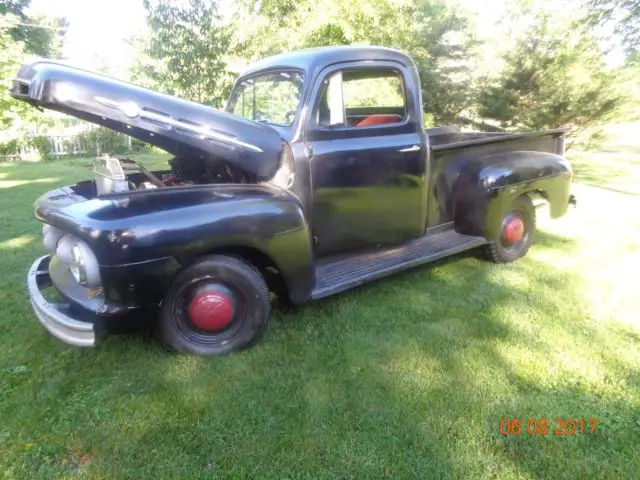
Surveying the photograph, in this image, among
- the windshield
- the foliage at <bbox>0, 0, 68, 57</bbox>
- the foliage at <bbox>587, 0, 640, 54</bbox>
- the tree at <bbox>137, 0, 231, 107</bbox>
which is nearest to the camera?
the windshield

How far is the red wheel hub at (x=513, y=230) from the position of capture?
409 cm

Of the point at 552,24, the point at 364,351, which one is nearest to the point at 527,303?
the point at 364,351

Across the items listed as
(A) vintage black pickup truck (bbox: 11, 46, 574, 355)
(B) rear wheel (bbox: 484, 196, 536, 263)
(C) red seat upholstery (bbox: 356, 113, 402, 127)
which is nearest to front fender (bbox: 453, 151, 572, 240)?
(A) vintage black pickup truck (bbox: 11, 46, 574, 355)

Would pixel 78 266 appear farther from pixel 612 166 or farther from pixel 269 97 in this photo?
pixel 612 166

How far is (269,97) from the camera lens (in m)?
3.44

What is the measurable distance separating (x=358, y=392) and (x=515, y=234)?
2.58 meters

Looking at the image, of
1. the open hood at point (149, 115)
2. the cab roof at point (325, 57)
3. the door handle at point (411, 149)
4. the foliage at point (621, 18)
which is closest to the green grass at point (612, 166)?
the foliage at point (621, 18)

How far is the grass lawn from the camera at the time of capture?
1928 millimetres

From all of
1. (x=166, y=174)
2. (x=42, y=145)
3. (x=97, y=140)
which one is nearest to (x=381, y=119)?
(x=166, y=174)

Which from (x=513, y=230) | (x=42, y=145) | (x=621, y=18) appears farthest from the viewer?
(x=42, y=145)

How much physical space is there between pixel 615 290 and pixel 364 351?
231 cm

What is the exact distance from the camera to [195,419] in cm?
218
